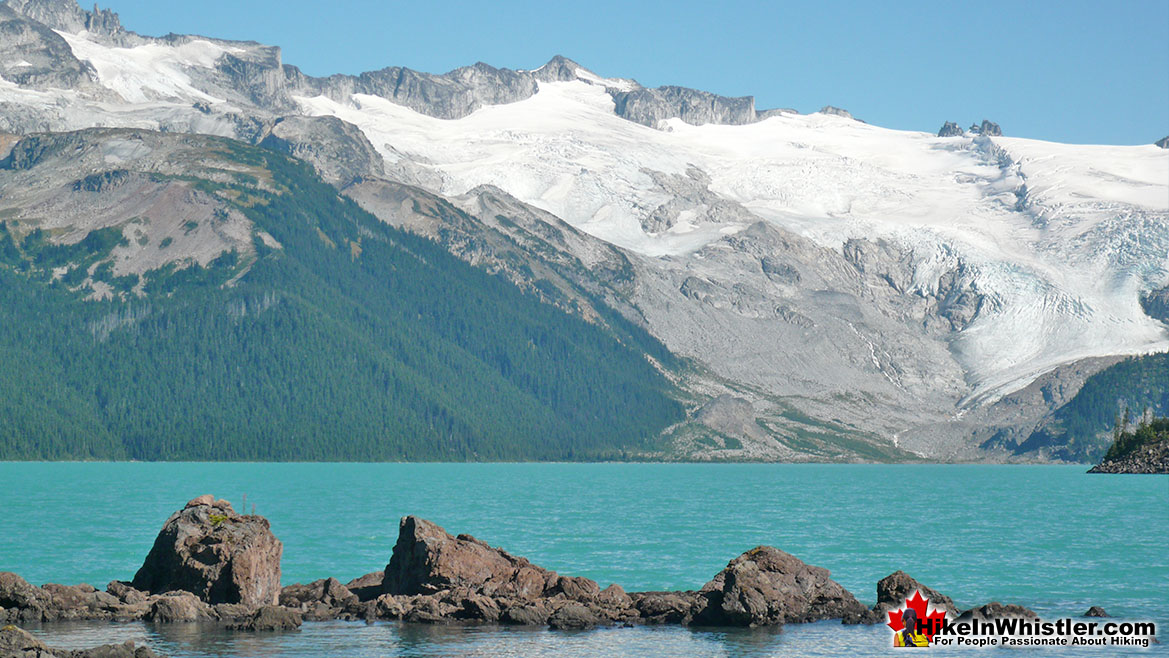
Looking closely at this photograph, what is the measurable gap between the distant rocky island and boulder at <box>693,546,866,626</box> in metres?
0.07

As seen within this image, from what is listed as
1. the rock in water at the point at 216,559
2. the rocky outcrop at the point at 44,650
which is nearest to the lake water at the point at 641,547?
the rocky outcrop at the point at 44,650

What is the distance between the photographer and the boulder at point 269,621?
6412 centimetres

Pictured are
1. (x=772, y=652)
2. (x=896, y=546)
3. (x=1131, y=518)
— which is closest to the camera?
(x=772, y=652)

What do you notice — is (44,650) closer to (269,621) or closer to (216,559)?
(269,621)

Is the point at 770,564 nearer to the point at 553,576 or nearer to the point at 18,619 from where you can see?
the point at 553,576

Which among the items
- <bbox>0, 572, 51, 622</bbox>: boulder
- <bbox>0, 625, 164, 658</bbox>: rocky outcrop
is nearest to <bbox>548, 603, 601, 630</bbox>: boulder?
<bbox>0, 625, 164, 658</bbox>: rocky outcrop

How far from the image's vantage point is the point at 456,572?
232 ft

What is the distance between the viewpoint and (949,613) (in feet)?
219

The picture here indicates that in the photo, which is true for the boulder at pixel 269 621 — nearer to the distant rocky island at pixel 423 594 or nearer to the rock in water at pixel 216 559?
the distant rocky island at pixel 423 594

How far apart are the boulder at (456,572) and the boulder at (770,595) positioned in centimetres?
720

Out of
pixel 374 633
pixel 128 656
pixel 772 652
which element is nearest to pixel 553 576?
pixel 374 633

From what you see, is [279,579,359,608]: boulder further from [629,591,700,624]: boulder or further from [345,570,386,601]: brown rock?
[629,591,700,624]: boulder

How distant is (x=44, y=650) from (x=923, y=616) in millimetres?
38772

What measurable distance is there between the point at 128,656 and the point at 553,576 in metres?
24.8
